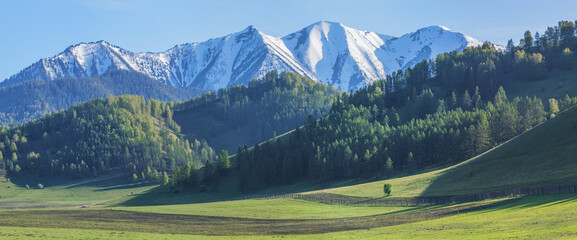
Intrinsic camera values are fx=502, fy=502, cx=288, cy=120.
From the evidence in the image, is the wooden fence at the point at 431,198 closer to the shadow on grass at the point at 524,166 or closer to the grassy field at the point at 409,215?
the shadow on grass at the point at 524,166

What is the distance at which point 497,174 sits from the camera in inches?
4161

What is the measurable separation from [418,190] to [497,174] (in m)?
17.5

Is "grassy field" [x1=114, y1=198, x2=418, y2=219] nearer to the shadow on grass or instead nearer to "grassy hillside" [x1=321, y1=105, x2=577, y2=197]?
"grassy hillside" [x1=321, y1=105, x2=577, y2=197]

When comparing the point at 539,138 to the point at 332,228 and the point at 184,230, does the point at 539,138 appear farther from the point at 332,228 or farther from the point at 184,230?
the point at 184,230

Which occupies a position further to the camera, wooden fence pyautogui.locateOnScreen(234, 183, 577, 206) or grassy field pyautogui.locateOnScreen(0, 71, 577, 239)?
wooden fence pyautogui.locateOnScreen(234, 183, 577, 206)

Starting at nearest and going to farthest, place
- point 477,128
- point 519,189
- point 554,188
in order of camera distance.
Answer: point 554,188 < point 519,189 < point 477,128

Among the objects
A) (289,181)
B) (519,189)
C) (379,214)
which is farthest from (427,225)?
(289,181)

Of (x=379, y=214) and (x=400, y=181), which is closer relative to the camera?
(x=379, y=214)

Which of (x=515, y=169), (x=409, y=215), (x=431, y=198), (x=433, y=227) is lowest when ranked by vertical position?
(x=409, y=215)

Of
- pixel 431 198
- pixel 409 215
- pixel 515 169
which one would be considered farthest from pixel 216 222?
pixel 515 169

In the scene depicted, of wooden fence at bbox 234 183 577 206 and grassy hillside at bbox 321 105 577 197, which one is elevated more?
grassy hillside at bbox 321 105 577 197

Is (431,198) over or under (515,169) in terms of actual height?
under

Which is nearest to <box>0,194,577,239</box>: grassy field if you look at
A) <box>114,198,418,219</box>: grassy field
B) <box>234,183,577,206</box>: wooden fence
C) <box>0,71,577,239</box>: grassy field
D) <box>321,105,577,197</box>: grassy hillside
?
<box>0,71,577,239</box>: grassy field

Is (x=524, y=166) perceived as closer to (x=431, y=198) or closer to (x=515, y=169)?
(x=515, y=169)
